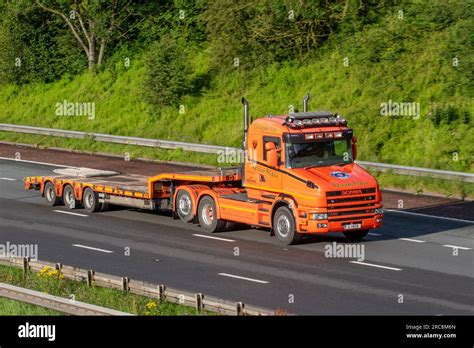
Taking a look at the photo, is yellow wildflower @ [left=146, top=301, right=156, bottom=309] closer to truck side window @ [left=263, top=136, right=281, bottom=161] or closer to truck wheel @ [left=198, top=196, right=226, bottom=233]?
truck side window @ [left=263, top=136, right=281, bottom=161]

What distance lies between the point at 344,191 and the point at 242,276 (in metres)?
3.93

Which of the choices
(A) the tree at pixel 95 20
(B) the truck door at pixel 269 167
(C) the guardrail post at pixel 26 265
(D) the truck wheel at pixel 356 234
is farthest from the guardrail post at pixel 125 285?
(A) the tree at pixel 95 20

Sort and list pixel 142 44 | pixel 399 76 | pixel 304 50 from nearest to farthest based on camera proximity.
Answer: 1. pixel 399 76
2. pixel 304 50
3. pixel 142 44

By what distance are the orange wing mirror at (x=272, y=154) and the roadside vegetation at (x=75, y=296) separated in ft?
22.8

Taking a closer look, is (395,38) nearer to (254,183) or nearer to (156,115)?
(156,115)

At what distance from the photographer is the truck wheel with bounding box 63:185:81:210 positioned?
31281 millimetres

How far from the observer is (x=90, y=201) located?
3083 centimetres

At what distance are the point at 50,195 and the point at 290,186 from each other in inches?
373

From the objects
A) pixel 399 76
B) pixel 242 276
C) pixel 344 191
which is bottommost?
pixel 242 276

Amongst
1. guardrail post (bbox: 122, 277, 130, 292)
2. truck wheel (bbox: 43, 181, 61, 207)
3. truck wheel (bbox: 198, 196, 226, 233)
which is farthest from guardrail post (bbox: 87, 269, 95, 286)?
truck wheel (bbox: 43, 181, 61, 207)

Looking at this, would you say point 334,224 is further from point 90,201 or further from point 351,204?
point 90,201

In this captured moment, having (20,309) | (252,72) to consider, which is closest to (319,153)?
(20,309)
